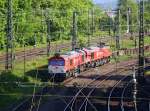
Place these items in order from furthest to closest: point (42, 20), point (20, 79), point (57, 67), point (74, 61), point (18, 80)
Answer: point (42, 20) < point (74, 61) < point (57, 67) < point (20, 79) < point (18, 80)

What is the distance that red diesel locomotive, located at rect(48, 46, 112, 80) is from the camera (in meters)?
36.3

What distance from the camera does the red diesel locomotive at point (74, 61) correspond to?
3634 centimetres

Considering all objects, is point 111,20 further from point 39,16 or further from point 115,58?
point 115,58

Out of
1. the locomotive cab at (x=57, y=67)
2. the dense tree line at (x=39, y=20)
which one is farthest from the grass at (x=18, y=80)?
the dense tree line at (x=39, y=20)

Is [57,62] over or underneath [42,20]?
underneath

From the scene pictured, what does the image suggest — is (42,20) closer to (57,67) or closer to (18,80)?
(57,67)

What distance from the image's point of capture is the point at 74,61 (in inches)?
1531

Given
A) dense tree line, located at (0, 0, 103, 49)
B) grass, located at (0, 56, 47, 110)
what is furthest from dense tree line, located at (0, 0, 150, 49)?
A: grass, located at (0, 56, 47, 110)

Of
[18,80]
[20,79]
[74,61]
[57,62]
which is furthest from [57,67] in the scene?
[18,80]

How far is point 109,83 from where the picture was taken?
3516cm

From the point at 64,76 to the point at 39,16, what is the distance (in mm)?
27412

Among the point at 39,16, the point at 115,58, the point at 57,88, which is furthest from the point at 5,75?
the point at 39,16

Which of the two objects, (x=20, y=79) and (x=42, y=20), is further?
(x=42, y=20)

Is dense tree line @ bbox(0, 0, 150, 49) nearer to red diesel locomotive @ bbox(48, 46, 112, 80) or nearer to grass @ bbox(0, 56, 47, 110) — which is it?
red diesel locomotive @ bbox(48, 46, 112, 80)
